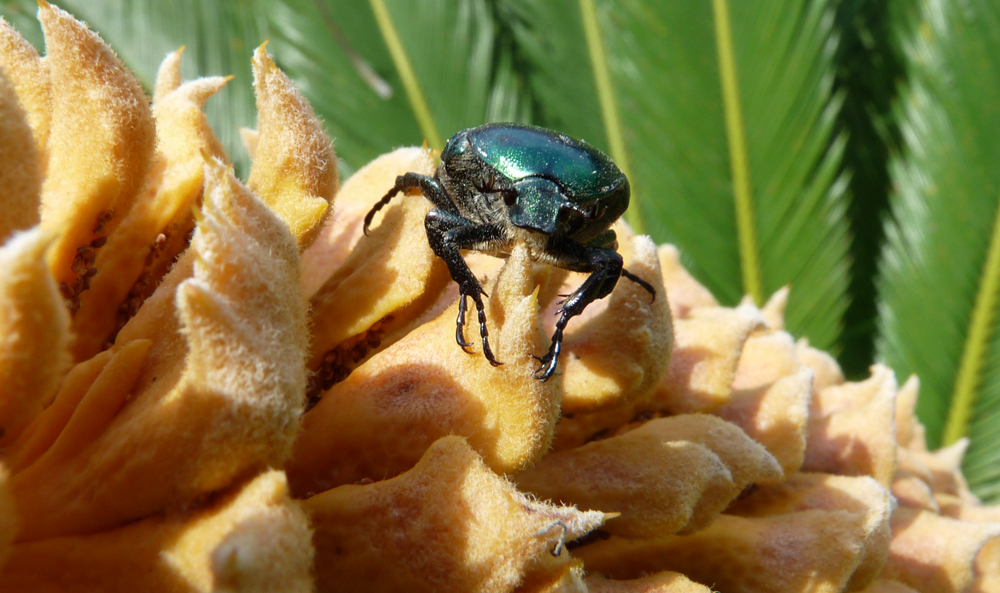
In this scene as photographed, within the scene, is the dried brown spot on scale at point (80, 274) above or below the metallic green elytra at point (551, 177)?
below

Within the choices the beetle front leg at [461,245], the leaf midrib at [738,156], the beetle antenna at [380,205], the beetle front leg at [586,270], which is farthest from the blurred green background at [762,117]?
the beetle front leg at [586,270]

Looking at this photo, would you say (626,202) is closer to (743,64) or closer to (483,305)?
(483,305)

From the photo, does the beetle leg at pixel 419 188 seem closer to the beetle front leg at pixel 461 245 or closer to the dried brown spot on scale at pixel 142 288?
the beetle front leg at pixel 461 245

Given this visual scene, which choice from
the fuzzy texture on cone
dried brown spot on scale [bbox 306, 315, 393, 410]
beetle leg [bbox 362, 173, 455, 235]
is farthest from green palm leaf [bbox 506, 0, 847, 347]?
dried brown spot on scale [bbox 306, 315, 393, 410]

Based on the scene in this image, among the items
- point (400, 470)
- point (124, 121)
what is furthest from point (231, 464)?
point (124, 121)

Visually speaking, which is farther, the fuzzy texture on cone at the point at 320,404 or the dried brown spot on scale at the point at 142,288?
the dried brown spot on scale at the point at 142,288
